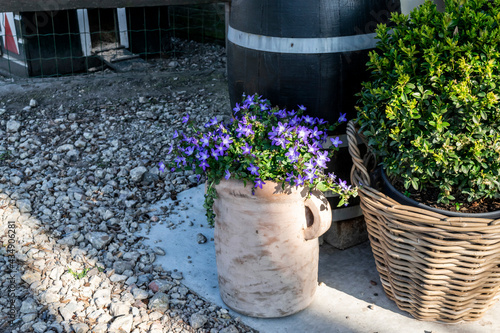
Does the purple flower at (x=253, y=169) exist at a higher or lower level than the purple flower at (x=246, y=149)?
lower

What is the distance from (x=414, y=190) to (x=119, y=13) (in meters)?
3.84

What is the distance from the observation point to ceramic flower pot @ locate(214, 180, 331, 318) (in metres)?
2.03

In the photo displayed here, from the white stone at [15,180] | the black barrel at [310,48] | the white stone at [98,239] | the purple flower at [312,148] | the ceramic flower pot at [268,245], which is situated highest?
the black barrel at [310,48]

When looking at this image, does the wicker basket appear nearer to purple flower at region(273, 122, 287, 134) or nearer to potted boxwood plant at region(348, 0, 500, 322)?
potted boxwood plant at region(348, 0, 500, 322)

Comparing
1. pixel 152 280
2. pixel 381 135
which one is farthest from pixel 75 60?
pixel 381 135

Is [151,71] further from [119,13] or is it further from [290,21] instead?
[290,21]

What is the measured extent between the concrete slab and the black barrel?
614 mm

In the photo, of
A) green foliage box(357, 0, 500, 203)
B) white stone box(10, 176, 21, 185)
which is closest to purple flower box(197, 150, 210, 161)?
green foliage box(357, 0, 500, 203)

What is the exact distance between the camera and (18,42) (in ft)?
15.8

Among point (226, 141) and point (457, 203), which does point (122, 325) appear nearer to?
point (226, 141)

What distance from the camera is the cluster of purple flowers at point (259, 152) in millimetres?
1952

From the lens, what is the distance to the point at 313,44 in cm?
220

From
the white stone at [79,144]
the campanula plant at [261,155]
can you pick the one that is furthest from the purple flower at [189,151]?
the white stone at [79,144]

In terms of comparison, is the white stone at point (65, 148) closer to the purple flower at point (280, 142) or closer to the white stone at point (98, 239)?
the white stone at point (98, 239)
